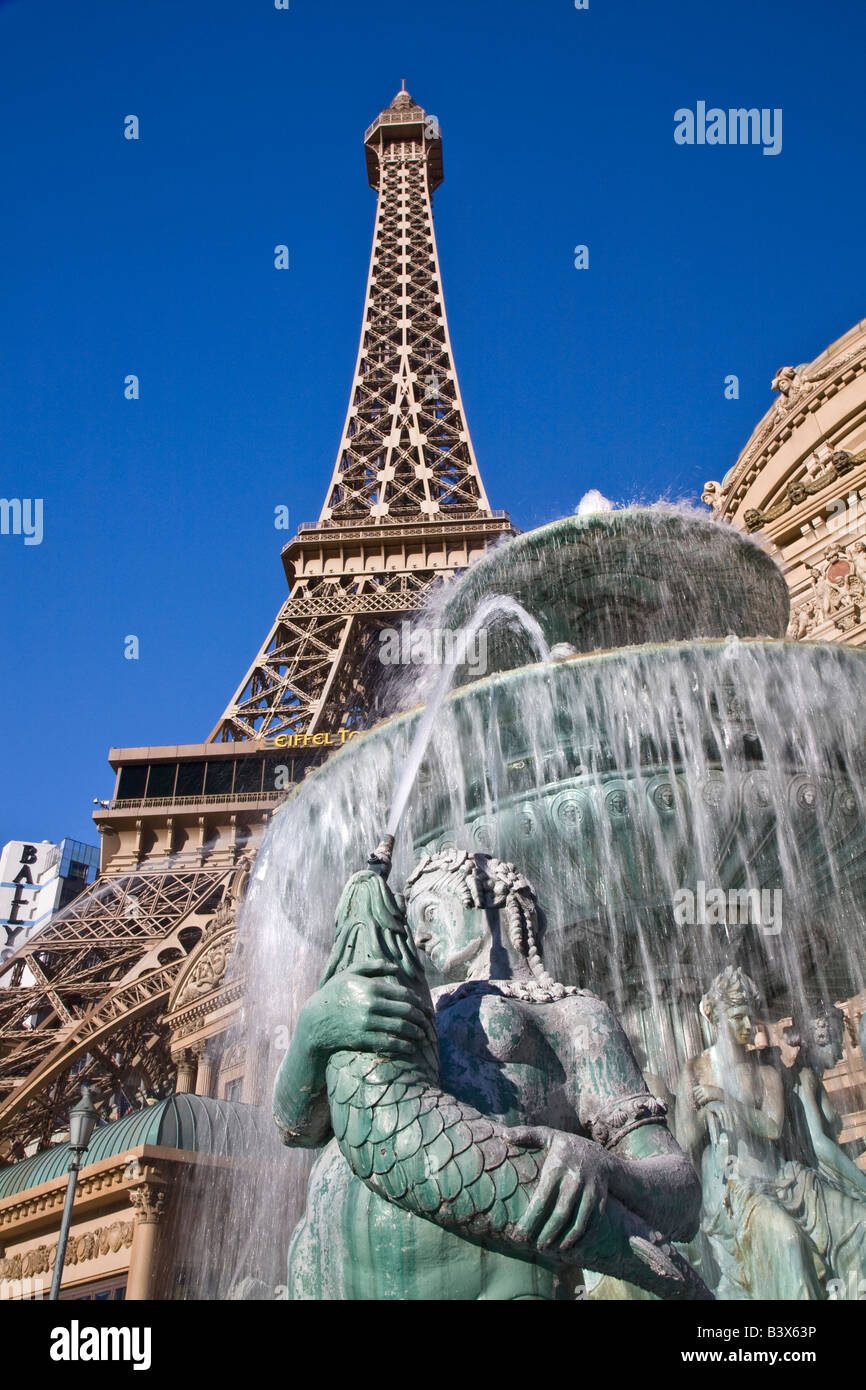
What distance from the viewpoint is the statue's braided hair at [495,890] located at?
142 inches

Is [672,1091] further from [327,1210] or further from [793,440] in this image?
[793,440]

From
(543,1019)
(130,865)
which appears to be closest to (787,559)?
(543,1019)

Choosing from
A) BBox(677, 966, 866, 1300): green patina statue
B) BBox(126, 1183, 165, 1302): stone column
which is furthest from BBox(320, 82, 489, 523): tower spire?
BBox(677, 966, 866, 1300): green patina statue

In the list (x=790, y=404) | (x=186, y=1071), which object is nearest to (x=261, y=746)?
(x=186, y=1071)

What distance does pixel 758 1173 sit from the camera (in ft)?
18.9

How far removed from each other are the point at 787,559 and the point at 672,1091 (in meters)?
13.7

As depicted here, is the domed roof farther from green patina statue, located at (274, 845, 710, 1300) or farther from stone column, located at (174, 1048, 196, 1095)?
green patina statue, located at (274, 845, 710, 1300)

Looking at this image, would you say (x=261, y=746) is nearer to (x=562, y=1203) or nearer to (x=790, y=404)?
(x=790, y=404)

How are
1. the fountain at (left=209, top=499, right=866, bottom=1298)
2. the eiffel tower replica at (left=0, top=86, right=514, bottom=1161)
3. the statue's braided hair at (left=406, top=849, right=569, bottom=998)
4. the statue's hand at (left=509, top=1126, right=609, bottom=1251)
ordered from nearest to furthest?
1. the statue's hand at (left=509, top=1126, right=609, bottom=1251)
2. the statue's braided hair at (left=406, top=849, right=569, bottom=998)
3. the fountain at (left=209, top=499, right=866, bottom=1298)
4. the eiffel tower replica at (left=0, top=86, right=514, bottom=1161)

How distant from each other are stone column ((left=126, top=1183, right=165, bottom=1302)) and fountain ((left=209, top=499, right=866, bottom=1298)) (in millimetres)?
4239

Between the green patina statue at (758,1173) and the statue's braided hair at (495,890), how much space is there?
266 centimetres

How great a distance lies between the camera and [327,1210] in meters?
2.92

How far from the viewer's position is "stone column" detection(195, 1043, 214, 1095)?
20.2 metres

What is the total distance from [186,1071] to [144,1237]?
9.59 meters
